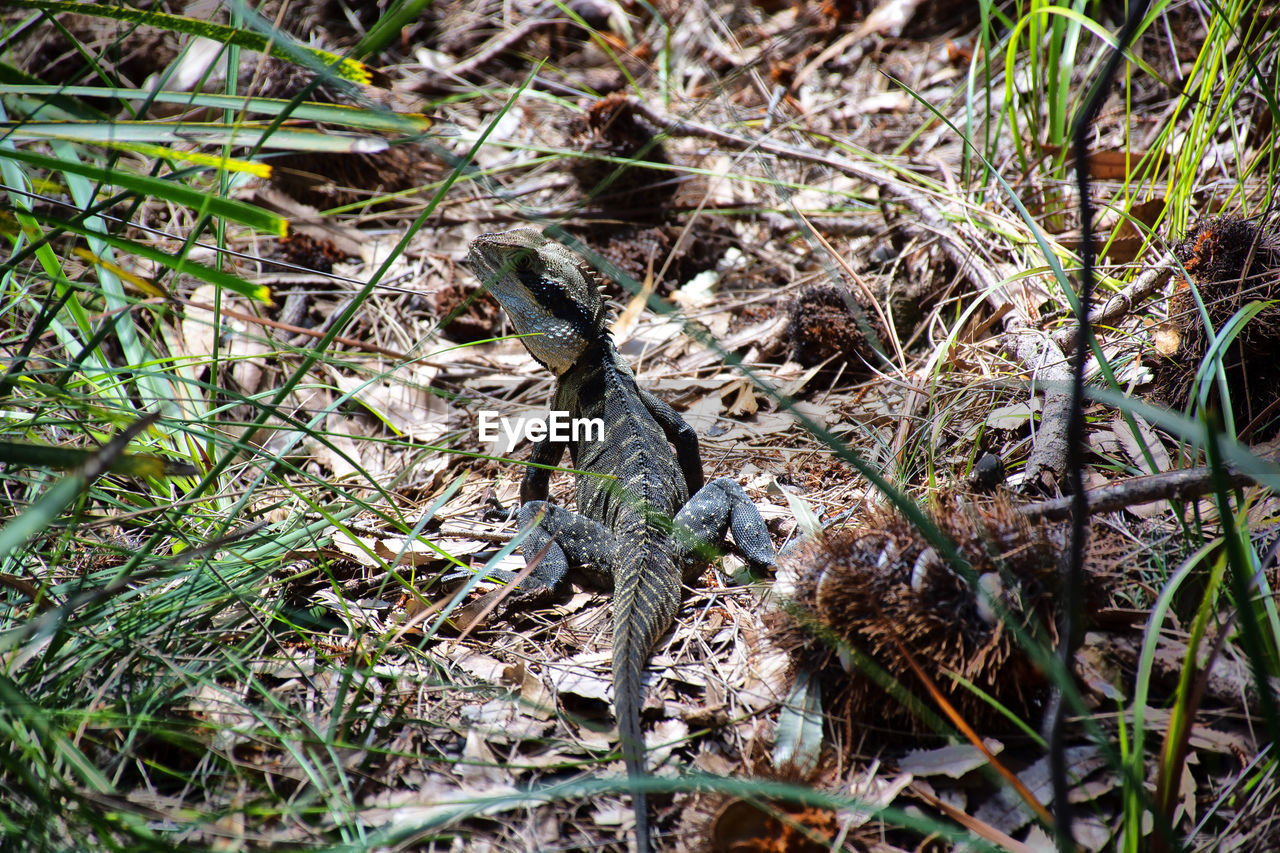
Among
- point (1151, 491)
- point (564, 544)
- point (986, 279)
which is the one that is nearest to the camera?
point (1151, 491)

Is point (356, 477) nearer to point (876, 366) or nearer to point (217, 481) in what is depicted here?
point (217, 481)

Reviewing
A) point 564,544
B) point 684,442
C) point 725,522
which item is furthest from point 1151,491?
point 564,544

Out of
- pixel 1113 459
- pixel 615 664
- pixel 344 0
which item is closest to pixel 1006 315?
pixel 1113 459

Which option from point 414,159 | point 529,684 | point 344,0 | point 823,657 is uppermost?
point 344,0

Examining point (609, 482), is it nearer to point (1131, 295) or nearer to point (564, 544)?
point (564, 544)

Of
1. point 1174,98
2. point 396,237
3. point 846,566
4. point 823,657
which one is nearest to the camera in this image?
point 846,566

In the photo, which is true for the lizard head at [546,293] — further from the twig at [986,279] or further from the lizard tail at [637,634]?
the lizard tail at [637,634]

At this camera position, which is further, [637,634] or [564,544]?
[564,544]
